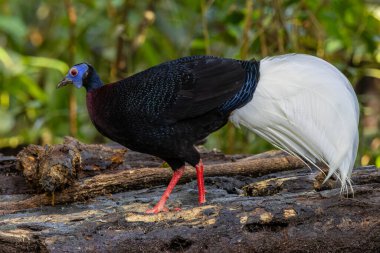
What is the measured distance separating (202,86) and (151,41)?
5.65 metres

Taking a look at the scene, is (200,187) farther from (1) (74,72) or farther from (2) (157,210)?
(1) (74,72)

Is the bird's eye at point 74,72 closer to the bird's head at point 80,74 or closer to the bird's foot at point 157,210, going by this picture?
the bird's head at point 80,74

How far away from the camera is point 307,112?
516 centimetres

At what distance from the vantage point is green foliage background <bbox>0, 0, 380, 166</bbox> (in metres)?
8.38

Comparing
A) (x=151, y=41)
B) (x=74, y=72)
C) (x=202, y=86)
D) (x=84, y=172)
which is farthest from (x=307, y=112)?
(x=151, y=41)

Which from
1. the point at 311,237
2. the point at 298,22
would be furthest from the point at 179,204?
the point at 298,22

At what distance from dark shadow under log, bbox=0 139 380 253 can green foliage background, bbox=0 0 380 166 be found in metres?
2.73

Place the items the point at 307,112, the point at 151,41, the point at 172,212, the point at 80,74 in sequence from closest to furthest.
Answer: the point at 172,212
the point at 307,112
the point at 80,74
the point at 151,41

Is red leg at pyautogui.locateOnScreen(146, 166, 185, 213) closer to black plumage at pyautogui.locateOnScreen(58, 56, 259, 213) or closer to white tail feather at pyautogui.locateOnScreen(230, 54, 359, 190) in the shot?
black plumage at pyautogui.locateOnScreen(58, 56, 259, 213)

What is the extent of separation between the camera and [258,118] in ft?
17.5

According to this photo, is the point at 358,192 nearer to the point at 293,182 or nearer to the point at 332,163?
the point at 332,163

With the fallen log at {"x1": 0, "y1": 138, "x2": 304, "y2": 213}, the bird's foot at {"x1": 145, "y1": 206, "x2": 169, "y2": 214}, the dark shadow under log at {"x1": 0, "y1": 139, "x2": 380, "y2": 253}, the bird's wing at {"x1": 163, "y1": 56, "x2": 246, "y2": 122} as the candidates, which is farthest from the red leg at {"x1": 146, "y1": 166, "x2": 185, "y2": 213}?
the bird's wing at {"x1": 163, "y1": 56, "x2": 246, "y2": 122}

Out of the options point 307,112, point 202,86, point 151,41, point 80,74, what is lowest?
point 307,112

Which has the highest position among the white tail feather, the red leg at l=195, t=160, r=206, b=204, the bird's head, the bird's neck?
the bird's head
